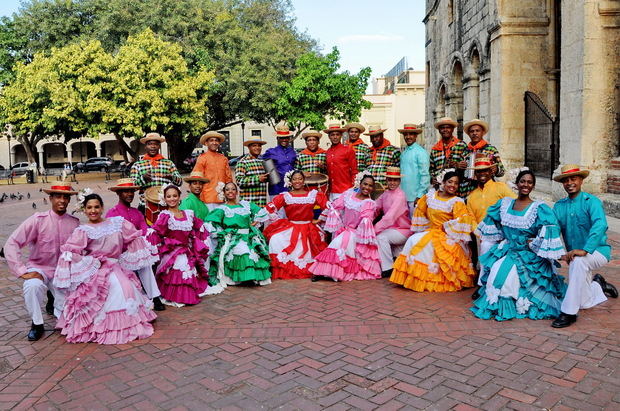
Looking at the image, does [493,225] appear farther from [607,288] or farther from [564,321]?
[607,288]

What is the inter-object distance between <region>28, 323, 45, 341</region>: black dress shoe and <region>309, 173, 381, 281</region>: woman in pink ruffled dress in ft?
11.1

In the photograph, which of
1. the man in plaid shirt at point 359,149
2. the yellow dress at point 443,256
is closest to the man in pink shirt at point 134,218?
the yellow dress at point 443,256

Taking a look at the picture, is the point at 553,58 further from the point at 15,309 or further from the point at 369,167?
the point at 15,309

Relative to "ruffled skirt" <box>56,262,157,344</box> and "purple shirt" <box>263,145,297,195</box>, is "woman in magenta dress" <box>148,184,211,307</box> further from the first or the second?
"purple shirt" <box>263,145,297,195</box>

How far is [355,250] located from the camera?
755 cm

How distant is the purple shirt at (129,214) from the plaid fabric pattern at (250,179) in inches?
87.6

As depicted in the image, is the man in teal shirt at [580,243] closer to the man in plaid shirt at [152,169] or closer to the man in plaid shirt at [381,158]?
the man in plaid shirt at [381,158]

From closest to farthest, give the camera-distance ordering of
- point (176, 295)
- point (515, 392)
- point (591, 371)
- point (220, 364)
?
1. point (515, 392)
2. point (591, 371)
3. point (220, 364)
4. point (176, 295)

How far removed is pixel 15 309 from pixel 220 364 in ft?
10.9

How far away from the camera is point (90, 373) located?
4617 millimetres

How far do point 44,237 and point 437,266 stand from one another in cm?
449

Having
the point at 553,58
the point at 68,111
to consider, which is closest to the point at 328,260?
the point at 553,58

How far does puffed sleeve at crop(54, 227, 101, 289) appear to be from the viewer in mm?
5363

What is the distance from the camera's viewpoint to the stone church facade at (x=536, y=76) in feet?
36.0
